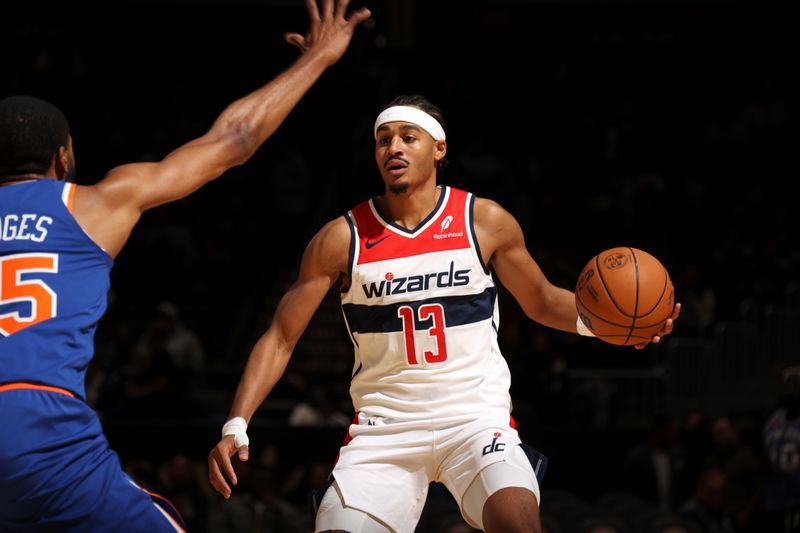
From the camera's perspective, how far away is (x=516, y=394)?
11.9 metres

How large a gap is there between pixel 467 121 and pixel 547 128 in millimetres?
1335

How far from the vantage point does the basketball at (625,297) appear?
5434mm

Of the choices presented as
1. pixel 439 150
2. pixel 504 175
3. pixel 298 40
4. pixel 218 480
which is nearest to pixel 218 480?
pixel 218 480

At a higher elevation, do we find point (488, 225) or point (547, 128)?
point (547, 128)

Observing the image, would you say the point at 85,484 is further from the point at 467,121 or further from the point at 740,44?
the point at 740,44

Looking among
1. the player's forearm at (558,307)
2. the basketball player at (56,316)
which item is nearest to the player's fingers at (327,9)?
the basketball player at (56,316)

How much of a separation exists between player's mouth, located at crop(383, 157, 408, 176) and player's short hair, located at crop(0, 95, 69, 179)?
213 cm

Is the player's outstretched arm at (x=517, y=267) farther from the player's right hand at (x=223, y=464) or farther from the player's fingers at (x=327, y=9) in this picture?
the player's right hand at (x=223, y=464)

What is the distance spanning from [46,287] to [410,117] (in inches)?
102

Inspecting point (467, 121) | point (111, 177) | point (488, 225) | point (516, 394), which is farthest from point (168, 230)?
point (111, 177)

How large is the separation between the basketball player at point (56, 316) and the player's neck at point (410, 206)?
6.05 ft

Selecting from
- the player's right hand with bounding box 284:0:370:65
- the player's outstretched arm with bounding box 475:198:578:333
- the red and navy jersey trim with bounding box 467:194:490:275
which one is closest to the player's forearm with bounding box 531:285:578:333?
the player's outstretched arm with bounding box 475:198:578:333

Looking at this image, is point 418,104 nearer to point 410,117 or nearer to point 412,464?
point 410,117

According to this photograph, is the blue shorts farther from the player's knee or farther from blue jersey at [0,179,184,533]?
the player's knee
